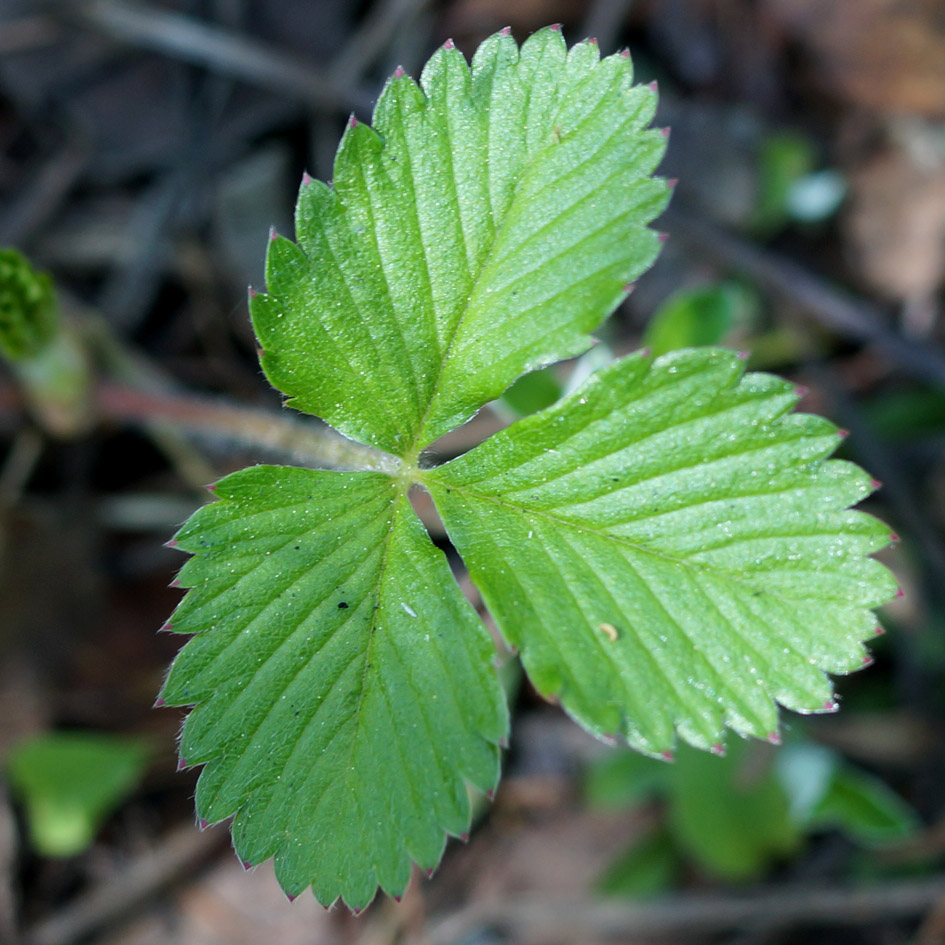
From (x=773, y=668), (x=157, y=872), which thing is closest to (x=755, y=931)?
(x=773, y=668)

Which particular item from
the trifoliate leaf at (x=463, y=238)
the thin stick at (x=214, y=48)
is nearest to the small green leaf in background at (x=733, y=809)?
the trifoliate leaf at (x=463, y=238)

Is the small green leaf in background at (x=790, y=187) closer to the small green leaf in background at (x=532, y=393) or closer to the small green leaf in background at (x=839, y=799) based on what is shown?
the small green leaf in background at (x=532, y=393)

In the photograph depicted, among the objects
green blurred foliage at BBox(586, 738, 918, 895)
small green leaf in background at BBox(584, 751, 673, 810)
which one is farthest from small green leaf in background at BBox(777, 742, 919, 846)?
Result: small green leaf in background at BBox(584, 751, 673, 810)

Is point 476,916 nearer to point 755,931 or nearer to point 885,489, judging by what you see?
point 755,931

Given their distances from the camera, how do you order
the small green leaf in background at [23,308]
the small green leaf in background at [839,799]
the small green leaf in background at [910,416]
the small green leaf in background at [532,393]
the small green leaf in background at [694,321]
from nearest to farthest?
the small green leaf in background at [23,308], the small green leaf in background at [532,393], the small green leaf in background at [694,321], the small green leaf in background at [839,799], the small green leaf in background at [910,416]

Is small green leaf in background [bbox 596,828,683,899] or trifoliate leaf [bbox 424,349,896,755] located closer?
trifoliate leaf [bbox 424,349,896,755]

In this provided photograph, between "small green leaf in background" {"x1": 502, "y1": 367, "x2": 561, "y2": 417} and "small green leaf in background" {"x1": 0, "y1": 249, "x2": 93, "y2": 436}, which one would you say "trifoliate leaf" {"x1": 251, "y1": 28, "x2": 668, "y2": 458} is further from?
"small green leaf in background" {"x1": 0, "y1": 249, "x2": 93, "y2": 436}
